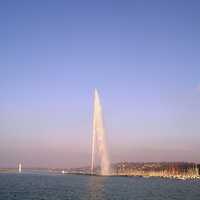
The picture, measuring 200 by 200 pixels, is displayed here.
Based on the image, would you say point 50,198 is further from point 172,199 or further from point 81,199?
point 172,199

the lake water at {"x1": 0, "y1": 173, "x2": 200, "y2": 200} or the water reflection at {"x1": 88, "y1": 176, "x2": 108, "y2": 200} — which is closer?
the lake water at {"x1": 0, "y1": 173, "x2": 200, "y2": 200}

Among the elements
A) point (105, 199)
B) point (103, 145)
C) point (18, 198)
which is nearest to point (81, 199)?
point (105, 199)

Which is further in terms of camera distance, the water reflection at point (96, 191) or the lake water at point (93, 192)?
the water reflection at point (96, 191)

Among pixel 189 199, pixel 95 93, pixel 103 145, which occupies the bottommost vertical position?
pixel 189 199

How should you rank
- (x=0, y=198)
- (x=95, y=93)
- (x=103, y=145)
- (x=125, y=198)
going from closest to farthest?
(x=0, y=198)
(x=125, y=198)
(x=95, y=93)
(x=103, y=145)

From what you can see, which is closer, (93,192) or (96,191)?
(93,192)

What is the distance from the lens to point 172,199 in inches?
2680

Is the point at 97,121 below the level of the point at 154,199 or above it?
above

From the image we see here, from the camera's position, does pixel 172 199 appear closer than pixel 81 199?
No

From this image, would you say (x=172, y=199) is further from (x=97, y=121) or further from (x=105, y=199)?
(x=97, y=121)

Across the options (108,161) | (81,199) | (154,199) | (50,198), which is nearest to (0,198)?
(50,198)

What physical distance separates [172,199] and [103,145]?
71.8 m

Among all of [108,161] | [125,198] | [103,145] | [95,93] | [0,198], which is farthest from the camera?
[108,161]

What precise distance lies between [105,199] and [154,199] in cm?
866
